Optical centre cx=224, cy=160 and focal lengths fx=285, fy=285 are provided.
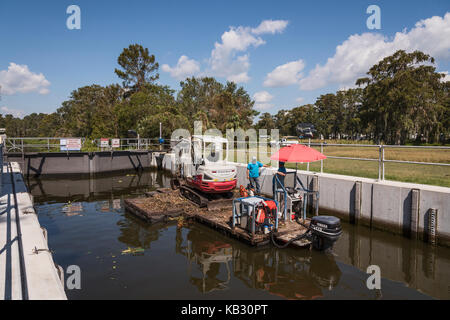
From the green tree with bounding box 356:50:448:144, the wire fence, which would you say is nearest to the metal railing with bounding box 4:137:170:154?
the wire fence

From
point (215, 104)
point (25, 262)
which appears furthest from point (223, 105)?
point (25, 262)

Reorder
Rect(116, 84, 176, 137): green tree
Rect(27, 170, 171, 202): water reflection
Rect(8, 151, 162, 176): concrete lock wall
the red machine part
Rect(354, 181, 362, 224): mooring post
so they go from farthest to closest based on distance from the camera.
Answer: Rect(116, 84, 176, 137): green tree < Rect(8, 151, 162, 176): concrete lock wall < Rect(27, 170, 171, 202): water reflection < the red machine part < Rect(354, 181, 362, 224): mooring post

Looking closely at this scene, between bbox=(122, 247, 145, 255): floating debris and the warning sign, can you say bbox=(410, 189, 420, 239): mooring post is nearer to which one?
bbox=(122, 247, 145, 255): floating debris

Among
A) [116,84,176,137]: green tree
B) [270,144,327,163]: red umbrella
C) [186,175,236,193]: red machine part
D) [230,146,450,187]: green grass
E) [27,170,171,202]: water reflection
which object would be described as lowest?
[27,170,171,202]: water reflection

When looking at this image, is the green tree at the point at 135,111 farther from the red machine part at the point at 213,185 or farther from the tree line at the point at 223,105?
the red machine part at the point at 213,185

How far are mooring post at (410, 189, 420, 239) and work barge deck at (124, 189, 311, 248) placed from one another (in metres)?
3.12

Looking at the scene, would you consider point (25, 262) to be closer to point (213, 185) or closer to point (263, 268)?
point (263, 268)

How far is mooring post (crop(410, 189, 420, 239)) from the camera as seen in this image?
8.57m

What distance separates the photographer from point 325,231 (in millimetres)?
7426

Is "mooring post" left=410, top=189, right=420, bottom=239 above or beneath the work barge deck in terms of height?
above

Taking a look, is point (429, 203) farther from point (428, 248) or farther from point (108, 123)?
point (108, 123)

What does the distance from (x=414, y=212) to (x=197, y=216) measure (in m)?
7.20

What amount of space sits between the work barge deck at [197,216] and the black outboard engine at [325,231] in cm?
30

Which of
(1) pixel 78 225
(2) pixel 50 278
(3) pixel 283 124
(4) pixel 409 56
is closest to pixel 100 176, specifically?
(1) pixel 78 225
